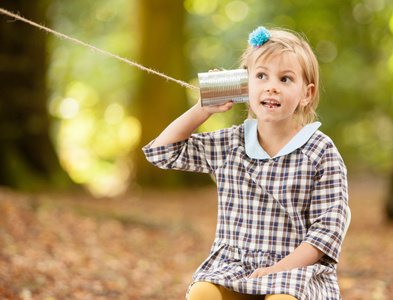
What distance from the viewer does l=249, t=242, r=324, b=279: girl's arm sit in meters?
2.18

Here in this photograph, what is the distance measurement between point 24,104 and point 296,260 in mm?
6655

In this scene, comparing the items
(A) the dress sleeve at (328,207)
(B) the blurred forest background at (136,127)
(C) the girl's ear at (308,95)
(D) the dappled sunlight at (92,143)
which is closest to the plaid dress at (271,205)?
(A) the dress sleeve at (328,207)

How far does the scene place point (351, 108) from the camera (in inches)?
569

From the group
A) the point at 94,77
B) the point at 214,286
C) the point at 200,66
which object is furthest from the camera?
the point at 94,77

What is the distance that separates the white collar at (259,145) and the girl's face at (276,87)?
12 centimetres

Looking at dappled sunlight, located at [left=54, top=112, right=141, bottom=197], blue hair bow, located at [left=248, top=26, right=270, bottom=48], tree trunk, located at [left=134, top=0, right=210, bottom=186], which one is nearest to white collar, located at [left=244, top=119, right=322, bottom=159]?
blue hair bow, located at [left=248, top=26, right=270, bottom=48]

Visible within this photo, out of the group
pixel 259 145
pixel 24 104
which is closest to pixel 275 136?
pixel 259 145

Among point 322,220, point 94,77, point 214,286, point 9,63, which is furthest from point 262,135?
point 94,77

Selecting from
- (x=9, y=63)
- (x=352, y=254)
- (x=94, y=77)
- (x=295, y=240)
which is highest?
(x=94, y=77)

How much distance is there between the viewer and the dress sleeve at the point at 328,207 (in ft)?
7.28

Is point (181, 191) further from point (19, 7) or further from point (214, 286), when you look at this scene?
point (214, 286)

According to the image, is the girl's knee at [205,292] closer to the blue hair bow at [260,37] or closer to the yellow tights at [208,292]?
the yellow tights at [208,292]

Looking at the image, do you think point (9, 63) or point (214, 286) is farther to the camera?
point (9, 63)

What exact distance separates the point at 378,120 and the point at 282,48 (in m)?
14.5
